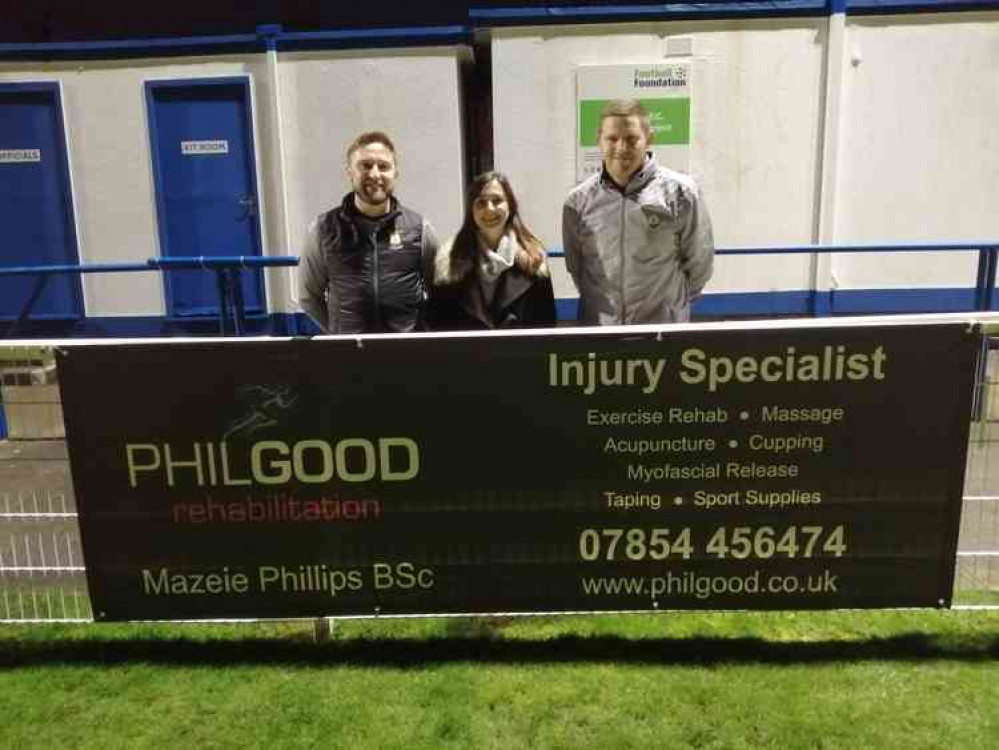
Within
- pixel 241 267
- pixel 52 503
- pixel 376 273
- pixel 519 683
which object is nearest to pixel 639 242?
pixel 376 273

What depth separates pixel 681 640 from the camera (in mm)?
3412

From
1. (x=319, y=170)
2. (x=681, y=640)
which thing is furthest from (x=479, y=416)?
(x=319, y=170)

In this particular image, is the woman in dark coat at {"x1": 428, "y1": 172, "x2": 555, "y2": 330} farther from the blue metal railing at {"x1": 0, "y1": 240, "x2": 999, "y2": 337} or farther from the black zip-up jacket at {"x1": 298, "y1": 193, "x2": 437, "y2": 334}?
the blue metal railing at {"x1": 0, "y1": 240, "x2": 999, "y2": 337}

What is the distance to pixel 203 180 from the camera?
28.1 feet

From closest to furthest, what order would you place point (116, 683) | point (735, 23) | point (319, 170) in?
point (116, 683)
point (735, 23)
point (319, 170)

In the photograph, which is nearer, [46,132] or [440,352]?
[440,352]

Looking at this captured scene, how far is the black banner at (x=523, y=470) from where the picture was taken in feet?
9.94

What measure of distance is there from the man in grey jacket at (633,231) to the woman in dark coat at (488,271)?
0.98 ft

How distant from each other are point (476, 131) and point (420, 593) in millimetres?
7469

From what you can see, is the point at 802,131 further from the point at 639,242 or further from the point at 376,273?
the point at 376,273

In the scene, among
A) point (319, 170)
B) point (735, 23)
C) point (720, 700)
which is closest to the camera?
point (720, 700)

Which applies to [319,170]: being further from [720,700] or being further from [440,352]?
[720,700]

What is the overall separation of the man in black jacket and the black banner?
1.52 feet

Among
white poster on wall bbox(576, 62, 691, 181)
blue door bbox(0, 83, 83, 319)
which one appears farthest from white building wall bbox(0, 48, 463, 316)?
white poster on wall bbox(576, 62, 691, 181)
